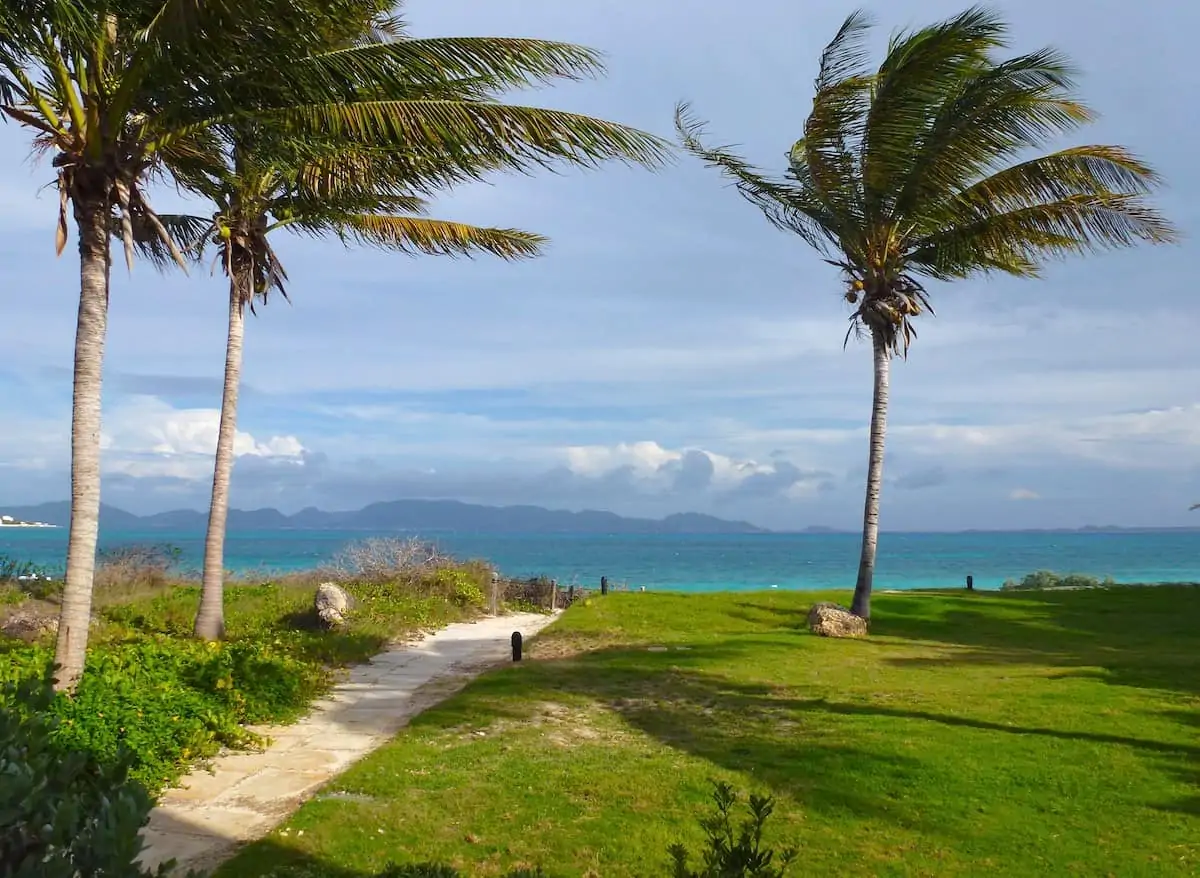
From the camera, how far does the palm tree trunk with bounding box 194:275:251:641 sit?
14.0 m

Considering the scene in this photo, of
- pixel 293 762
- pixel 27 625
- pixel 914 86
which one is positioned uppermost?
pixel 914 86

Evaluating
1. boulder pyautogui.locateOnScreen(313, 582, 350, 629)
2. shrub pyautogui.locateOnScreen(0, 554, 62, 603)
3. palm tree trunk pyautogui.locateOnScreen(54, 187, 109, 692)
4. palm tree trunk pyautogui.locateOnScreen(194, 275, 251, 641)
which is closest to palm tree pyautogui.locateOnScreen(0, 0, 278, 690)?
palm tree trunk pyautogui.locateOnScreen(54, 187, 109, 692)

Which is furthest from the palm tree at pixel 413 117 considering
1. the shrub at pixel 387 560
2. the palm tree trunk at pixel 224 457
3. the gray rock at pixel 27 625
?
the shrub at pixel 387 560

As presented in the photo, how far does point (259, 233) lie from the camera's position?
14.3 m

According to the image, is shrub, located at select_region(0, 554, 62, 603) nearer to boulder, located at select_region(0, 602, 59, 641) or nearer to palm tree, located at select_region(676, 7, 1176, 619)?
boulder, located at select_region(0, 602, 59, 641)

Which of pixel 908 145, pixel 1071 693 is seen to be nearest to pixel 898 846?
pixel 1071 693

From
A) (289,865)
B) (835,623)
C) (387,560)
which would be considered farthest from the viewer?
(387,560)

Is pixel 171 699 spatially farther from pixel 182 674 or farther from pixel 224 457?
pixel 224 457

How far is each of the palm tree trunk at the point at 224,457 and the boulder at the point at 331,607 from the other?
290 cm

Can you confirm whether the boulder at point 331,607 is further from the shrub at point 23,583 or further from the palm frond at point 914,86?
the palm frond at point 914,86

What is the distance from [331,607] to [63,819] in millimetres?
15556

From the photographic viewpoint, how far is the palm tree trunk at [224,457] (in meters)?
14.0

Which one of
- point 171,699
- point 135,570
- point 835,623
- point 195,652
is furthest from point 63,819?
point 135,570

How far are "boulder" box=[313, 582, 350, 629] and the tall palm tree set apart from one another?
295cm
